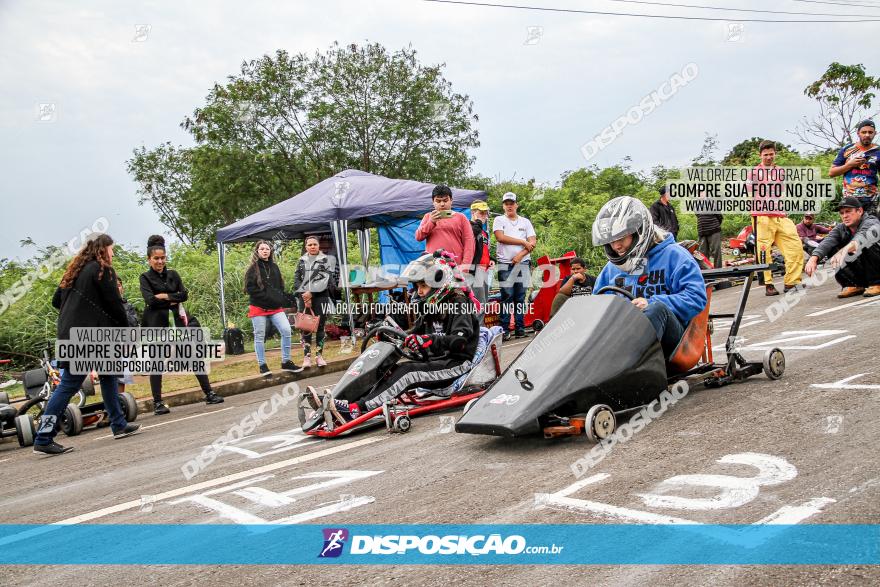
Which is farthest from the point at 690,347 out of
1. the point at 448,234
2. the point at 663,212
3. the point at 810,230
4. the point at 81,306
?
the point at 810,230

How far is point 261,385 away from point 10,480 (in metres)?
5.10

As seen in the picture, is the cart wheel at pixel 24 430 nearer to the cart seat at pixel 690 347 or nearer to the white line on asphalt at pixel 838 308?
the cart seat at pixel 690 347

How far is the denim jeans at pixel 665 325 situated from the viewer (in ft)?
18.2

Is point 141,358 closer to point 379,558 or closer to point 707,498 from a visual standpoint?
point 379,558

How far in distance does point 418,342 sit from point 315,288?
5269 mm

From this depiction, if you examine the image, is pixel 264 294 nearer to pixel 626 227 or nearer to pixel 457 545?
pixel 626 227

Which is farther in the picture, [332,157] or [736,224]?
[332,157]

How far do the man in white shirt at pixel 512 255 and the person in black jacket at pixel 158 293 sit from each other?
554 cm

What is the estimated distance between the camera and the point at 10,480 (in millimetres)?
6703

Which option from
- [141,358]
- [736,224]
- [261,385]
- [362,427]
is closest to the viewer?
[362,427]

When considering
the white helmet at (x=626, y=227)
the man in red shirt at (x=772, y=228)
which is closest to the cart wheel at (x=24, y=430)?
the white helmet at (x=626, y=227)

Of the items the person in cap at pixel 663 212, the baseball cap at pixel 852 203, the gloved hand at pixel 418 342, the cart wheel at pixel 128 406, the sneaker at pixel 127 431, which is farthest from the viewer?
the person in cap at pixel 663 212

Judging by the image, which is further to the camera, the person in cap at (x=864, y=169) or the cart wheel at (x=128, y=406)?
the person in cap at (x=864, y=169)

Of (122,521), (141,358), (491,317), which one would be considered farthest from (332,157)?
(122,521)
